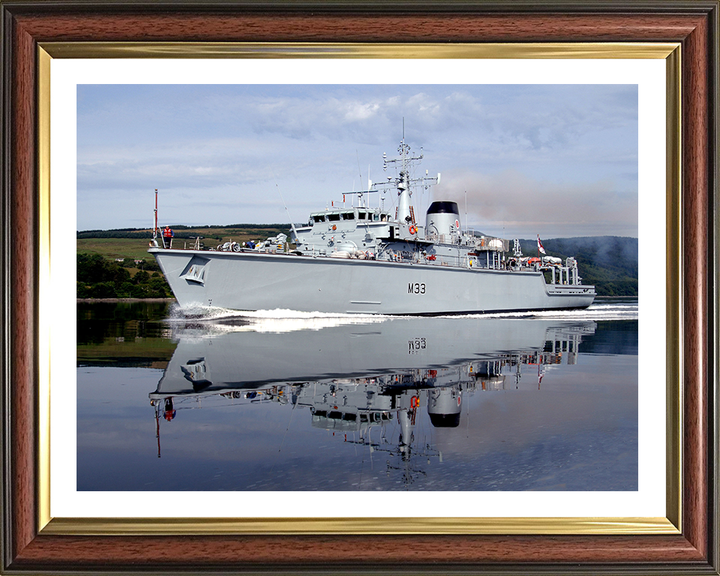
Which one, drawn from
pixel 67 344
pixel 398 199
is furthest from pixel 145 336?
pixel 398 199

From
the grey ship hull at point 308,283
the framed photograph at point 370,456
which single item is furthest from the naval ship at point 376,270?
the framed photograph at point 370,456

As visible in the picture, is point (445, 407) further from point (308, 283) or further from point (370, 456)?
point (308, 283)

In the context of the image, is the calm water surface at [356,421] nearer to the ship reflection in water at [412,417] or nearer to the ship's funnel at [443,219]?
the ship reflection in water at [412,417]

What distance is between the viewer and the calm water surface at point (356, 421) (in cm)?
354

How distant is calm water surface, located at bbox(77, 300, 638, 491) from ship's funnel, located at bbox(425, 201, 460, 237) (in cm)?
2104

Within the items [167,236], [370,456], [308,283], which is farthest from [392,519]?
[167,236]

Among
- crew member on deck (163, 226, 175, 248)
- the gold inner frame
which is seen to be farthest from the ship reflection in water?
crew member on deck (163, 226, 175, 248)

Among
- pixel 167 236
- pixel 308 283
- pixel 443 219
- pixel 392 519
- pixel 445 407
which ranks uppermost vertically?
pixel 443 219

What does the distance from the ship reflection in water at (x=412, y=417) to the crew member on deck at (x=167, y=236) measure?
936 cm

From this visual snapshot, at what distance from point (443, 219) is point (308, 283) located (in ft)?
41.5

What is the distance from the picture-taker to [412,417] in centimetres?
506

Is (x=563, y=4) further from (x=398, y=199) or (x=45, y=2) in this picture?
(x=398, y=199)

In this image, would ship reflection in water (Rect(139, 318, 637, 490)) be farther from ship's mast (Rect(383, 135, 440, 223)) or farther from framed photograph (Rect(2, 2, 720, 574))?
ship's mast (Rect(383, 135, 440, 223))

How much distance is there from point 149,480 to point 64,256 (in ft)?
5.34
